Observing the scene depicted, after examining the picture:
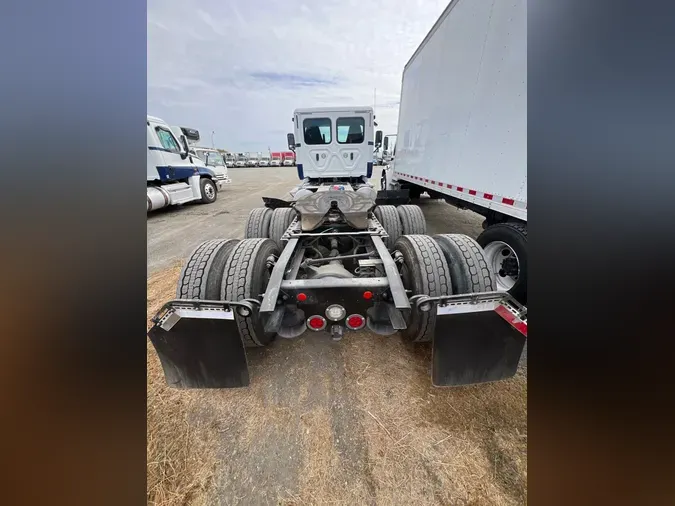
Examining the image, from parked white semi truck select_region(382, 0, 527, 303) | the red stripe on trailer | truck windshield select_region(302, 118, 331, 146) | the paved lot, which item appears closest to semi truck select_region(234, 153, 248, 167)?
the paved lot

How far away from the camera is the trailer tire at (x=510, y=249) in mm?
3086

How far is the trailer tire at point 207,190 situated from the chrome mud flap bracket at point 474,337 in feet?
40.4

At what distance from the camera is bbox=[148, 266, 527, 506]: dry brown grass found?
1451 millimetres

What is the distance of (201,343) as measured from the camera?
5.91 feet

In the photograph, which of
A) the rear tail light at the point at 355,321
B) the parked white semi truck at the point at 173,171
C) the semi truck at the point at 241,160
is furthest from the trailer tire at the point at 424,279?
the semi truck at the point at 241,160

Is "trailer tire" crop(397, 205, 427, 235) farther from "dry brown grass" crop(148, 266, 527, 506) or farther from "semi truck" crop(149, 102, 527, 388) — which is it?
"dry brown grass" crop(148, 266, 527, 506)

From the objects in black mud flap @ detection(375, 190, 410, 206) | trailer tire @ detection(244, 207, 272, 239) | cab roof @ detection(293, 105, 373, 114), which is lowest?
trailer tire @ detection(244, 207, 272, 239)

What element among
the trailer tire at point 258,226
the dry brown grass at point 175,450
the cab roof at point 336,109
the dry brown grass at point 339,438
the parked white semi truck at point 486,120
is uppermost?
the cab roof at point 336,109

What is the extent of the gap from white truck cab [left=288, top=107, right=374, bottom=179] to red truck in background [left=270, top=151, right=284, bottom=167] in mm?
46222

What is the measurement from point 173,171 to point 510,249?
11.2 metres

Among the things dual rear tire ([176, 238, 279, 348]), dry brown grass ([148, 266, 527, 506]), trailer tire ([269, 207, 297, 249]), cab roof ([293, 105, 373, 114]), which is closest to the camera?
dry brown grass ([148, 266, 527, 506])

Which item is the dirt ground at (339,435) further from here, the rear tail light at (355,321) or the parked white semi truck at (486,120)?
the parked white semi truck at (486,120)
